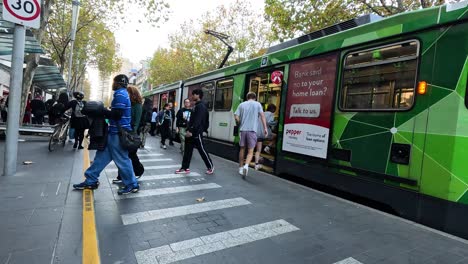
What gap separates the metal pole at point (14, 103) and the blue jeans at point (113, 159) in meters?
1.78

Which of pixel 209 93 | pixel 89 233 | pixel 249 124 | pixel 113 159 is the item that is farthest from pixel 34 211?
pixel 209 93

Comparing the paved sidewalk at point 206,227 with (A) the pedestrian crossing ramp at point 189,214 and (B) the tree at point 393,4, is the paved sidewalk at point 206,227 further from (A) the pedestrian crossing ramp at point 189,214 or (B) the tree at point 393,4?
(B) the tree at point 393,4

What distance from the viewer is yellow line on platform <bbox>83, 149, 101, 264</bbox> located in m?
2.75

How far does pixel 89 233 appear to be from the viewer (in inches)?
128

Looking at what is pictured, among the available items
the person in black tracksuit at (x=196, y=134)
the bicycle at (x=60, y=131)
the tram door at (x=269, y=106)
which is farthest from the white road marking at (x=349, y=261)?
the bicycle at (x=60, y=131)

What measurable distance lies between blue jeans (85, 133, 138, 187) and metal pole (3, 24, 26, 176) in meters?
1.78

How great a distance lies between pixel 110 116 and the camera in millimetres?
4559

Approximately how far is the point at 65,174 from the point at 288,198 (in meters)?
4.19

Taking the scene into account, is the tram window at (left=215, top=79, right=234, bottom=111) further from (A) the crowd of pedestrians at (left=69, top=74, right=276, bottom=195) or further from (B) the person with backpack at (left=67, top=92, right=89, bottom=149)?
(B) the person with backpack at (left=67, top=92, right=89, bottom=149)

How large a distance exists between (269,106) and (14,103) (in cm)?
507

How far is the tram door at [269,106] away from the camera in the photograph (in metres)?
7.11

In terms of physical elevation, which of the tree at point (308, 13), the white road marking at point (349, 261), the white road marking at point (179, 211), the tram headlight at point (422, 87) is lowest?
the white road marking at point (179, 211)

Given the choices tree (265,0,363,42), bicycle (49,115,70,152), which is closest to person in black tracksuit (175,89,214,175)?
bicycle (49,115,70,152)

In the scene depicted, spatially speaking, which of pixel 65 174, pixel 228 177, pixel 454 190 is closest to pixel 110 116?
pixel 65 174
